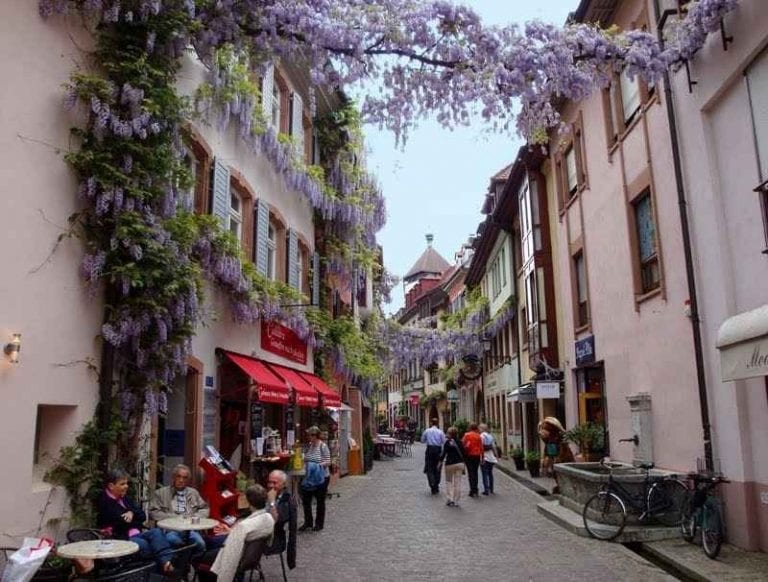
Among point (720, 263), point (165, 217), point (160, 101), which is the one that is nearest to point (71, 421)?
point (165, 217)

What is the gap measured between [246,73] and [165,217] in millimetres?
4624

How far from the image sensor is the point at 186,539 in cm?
768

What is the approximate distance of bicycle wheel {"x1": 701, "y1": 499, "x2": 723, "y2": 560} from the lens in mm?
9211

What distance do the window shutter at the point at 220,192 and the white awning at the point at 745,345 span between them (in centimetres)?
753

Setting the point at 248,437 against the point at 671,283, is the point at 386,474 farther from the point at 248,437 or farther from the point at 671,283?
the point at 671,283

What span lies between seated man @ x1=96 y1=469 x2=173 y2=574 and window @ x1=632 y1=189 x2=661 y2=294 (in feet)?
31.8

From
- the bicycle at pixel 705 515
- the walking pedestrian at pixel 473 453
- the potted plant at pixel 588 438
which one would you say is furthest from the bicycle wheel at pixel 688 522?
the walking pedestrian at pixel 473 453

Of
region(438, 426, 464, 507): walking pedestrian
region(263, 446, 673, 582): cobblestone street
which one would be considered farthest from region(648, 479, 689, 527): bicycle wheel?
region(438, 426, 464, 507): walking pedestrian

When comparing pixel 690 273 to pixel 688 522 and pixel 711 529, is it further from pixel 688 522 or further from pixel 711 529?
pixel 711 529

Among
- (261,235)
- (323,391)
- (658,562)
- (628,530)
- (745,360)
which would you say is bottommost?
(658,562)

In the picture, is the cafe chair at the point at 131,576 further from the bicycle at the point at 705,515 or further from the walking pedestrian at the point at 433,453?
the walking pedestrian at the point at 433,453

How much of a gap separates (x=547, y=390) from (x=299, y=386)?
23.9 ft

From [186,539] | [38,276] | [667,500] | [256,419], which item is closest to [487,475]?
[256,419]

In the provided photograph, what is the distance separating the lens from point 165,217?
8.81m
